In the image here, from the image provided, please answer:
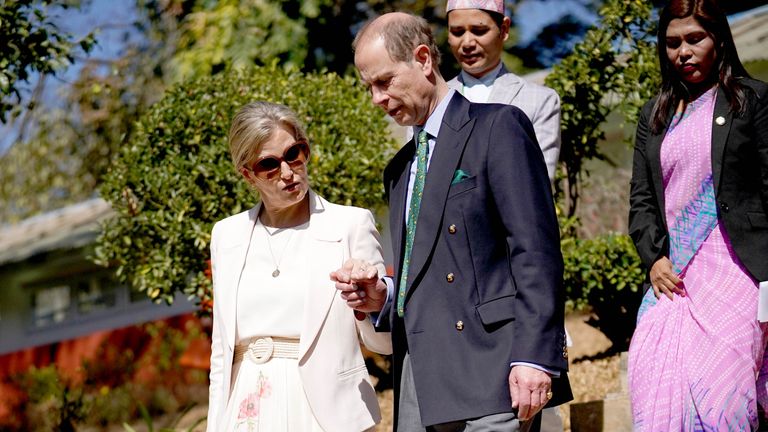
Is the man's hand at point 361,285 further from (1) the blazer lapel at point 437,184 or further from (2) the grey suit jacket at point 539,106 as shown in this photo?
(2) the grey suit jacket at point 539,106

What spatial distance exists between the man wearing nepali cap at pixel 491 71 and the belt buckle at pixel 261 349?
1.74 m

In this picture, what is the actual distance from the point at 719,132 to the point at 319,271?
1755 mm

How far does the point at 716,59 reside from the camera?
4426 mm

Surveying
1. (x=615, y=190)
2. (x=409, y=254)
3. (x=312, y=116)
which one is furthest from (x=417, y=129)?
(x=615, y=190)

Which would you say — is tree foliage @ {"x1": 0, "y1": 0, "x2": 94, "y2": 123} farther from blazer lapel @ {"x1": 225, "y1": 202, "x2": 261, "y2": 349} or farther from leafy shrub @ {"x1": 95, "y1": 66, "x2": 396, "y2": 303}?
blazer lapel @ {"x1": 225, "y1": 202, "x2": 261, "y2": 349}

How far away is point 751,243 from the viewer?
417cm

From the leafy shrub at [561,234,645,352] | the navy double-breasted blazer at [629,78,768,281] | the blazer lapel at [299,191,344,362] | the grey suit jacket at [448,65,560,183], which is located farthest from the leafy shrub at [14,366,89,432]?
the navy double-breasted blazer at [629,78,768,281]

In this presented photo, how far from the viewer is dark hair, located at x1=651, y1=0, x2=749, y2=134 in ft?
14.3

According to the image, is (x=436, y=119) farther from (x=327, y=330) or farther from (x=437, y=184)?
(x=327, y=330)

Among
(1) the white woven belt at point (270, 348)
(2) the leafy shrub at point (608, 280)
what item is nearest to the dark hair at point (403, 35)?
(1) the white woven belt at point (270, 348)

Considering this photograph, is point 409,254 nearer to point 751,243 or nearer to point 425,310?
point 425,310

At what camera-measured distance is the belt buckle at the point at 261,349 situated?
13.7ft

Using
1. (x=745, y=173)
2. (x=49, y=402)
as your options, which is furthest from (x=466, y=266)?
(x=49, y=402)

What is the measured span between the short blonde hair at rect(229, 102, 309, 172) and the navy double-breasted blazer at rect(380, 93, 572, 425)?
1.06m
